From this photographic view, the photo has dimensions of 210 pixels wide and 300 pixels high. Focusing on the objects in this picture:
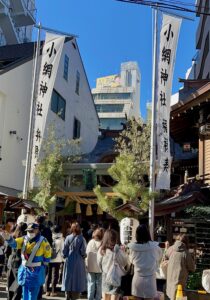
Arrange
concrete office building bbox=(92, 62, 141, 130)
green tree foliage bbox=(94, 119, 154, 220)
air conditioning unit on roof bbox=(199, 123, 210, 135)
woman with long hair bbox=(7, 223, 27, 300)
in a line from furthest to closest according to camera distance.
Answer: concrete office building bbox=(92, 62, 141, 130)
air conditioning unit on roof bbox=(199, 123, 210, 135)
green tree foliage bbox=(94, 119, 154, 220)
woman with long hair bbox=(7, 223, 27, 300)

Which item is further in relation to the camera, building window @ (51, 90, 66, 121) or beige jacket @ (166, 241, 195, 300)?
building window @ (51, 90, 66, 121)

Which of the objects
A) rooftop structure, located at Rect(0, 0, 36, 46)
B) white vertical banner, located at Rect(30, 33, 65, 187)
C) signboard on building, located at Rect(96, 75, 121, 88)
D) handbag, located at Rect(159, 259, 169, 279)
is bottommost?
handbag, located at Rect(159, 259, 169, 279)

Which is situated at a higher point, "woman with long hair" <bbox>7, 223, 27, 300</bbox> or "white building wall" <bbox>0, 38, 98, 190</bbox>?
"white building wall" <bbox>0, 38, 98, 190</bbox>

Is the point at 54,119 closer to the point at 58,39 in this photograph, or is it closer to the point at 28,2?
the point at 58,39

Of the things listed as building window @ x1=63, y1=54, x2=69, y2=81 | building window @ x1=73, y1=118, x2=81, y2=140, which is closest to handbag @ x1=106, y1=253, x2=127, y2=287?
building window @ x1=63, y1=54, x2=69, y2=81

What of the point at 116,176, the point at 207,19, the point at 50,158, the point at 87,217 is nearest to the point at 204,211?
the point at 116,176

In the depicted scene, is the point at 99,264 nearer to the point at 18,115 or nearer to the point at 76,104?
the point at 18,115

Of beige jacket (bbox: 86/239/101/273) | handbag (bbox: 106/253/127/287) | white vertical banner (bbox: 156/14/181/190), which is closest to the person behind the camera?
handbag (bbox: 106/253/127/287)

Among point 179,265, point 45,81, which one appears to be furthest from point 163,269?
point 45,81

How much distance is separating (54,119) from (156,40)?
11.7 metres

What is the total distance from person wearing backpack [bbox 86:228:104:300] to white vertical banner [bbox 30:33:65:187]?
26.7ft

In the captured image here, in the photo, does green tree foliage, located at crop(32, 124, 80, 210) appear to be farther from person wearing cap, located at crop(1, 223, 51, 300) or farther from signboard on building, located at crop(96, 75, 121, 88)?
signboard on building, located at crop(96, 75, 121, 88)

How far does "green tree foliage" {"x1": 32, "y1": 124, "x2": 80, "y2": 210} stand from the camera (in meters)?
18.5

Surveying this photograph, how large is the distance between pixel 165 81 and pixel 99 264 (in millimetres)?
8070
